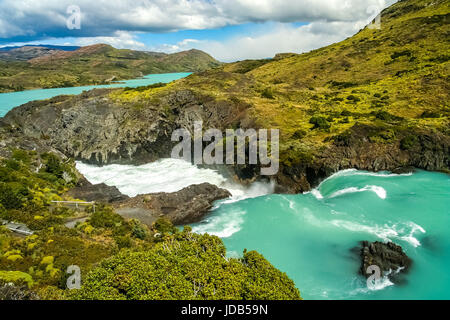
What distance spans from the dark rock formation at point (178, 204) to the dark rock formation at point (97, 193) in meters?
2.51

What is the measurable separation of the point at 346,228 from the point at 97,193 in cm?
3238

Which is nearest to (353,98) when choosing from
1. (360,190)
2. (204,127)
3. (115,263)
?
(204,127)

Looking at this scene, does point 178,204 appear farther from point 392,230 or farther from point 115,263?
point 392,230

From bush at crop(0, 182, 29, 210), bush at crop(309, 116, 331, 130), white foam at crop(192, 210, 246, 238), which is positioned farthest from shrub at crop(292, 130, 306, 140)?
bush at crop(0, 182, 29, 210)

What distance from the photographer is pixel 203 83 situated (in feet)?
260

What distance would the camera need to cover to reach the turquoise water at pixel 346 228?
2258 centimetres

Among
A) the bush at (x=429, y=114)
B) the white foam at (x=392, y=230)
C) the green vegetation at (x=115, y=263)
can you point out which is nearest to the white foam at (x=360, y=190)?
the white foam at (x=392, y=230)

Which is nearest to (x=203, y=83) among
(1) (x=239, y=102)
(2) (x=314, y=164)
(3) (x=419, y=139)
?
(1) (x=239, y=102)

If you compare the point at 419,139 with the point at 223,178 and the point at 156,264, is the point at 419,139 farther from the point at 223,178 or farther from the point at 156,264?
the point at 156,264

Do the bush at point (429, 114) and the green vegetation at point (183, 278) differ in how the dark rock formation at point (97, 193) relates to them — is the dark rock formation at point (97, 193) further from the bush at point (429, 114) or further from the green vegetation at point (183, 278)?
the bush at point (429, 114)

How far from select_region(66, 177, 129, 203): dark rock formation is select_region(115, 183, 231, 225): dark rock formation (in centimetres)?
251

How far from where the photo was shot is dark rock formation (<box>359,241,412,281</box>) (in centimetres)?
2328

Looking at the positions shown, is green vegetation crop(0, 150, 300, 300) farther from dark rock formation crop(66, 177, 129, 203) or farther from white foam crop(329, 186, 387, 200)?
white foam crop(329, 186, 387, 200)
